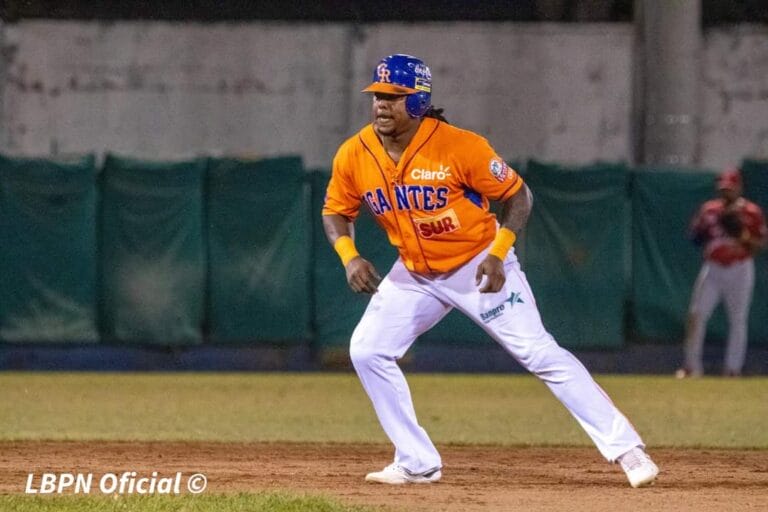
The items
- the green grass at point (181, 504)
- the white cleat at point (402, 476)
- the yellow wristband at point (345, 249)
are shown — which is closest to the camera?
the green grass at point (181, 504)

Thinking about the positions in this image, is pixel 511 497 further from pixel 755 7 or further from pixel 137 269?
pixel 755 7

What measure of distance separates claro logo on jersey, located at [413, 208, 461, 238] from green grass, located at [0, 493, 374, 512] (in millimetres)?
1601

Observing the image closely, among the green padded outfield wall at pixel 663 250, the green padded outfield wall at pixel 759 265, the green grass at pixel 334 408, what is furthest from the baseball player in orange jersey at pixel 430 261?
the green padded outfield wall at pixel 759 265

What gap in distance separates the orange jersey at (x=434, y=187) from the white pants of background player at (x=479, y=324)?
130mm

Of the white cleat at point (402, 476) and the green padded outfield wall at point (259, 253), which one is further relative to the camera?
the green padded outfield wall at point (259, 253)

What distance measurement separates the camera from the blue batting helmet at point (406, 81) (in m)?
8.50

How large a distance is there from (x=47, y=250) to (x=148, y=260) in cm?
111

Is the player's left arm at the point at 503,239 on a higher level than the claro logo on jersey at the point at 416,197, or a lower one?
lower

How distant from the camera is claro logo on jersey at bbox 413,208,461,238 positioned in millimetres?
8680

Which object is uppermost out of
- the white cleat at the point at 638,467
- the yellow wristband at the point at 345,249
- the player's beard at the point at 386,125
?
the player's beard at the point at 386,125

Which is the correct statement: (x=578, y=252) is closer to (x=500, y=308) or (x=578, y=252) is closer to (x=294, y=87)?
(x=294, y=87)

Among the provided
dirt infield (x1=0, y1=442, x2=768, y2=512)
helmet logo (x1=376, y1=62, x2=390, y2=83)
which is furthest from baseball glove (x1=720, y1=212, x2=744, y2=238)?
helmet logo (x1=376, y1=62, x2=390, y2=83)

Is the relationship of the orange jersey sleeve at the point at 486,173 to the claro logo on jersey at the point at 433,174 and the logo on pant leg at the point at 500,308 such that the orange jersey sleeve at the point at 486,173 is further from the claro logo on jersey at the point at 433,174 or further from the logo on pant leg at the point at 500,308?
the logo on pant leg at the point at 500,308

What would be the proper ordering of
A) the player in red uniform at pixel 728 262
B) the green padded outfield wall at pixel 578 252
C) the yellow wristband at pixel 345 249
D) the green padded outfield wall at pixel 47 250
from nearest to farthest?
the yellow wristband at pixel 345 249
the player in red uniform at pixel 728 262
the green padded outfield wall at pixel 47 250
the green padded outfield wall at pixel 578 252
